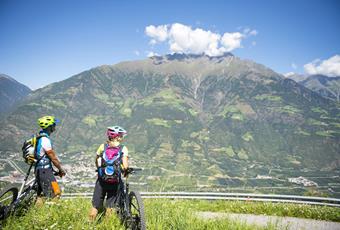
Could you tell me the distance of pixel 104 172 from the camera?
19.1 feet

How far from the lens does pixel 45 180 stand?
22.0 feet

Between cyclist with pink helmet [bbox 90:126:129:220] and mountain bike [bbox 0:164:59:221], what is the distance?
4.86 ft

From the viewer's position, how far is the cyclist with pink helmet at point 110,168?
5809mm

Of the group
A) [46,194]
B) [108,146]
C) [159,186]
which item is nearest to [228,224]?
[159,186]

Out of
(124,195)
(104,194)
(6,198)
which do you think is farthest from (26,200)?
(124,195)

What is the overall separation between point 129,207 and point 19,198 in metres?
2.37

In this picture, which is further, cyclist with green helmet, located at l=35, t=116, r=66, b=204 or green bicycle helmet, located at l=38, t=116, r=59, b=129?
green bicycle helmet, located at l=38, t=116, r=59, b=129

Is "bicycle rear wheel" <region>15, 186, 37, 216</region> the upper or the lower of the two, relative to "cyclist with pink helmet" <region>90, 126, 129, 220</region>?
lower

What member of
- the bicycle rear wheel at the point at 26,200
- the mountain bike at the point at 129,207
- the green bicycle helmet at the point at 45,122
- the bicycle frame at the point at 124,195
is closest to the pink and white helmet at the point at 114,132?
the mountain bike at the point at 129,207

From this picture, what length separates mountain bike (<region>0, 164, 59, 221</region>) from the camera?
519 cm

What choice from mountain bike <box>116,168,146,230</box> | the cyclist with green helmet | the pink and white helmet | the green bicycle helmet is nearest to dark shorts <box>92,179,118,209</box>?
mountain bike <box>116,168,146,230</box>

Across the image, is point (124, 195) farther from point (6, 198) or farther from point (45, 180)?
point (6, 198)

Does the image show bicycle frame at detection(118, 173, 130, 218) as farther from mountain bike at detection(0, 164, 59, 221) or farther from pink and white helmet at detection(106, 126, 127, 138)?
mountain bike at detection(0, 164, 59, 221)

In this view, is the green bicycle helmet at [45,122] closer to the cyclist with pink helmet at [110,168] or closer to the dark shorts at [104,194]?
the cyclist with pink helmet at [110,168]
